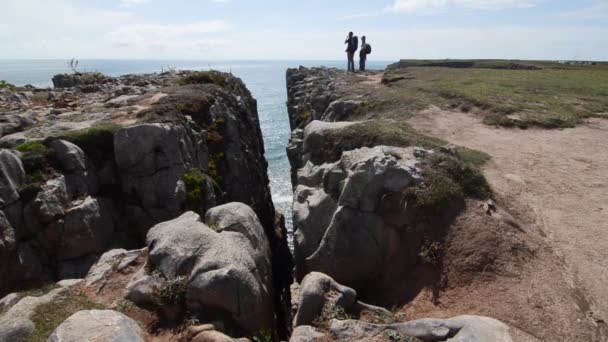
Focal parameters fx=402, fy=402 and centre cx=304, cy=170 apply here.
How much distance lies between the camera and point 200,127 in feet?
99.9

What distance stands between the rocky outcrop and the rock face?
1.37 ft

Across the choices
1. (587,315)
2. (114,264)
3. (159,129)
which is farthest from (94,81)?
(587,315)

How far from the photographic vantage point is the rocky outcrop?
12.0m

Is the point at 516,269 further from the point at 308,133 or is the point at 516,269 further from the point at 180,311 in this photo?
the point at 308,133

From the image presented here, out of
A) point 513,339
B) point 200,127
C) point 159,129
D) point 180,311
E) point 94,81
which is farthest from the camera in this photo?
point 94,81

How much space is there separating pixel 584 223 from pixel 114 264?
1760 centimetres

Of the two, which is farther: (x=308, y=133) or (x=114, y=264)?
(x=308, y=133)

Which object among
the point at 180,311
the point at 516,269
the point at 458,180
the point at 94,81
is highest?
the point at 94,81

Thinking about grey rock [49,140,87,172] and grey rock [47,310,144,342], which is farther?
grey rock [49,140,87,172]

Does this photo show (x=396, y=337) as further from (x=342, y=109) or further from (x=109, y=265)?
(x=342, y=109)

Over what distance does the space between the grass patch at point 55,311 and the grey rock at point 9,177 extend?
720cm

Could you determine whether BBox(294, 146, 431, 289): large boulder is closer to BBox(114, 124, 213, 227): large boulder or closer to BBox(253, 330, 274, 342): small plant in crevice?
BBox(253, 330, 274, 342): small plant in crevice

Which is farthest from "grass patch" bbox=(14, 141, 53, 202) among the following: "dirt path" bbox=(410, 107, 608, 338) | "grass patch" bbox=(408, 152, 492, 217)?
"dirt path" bbox=(410, 107, 608, 338)

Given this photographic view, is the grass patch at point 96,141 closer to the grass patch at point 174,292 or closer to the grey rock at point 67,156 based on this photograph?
the grey rock at point 67,156
